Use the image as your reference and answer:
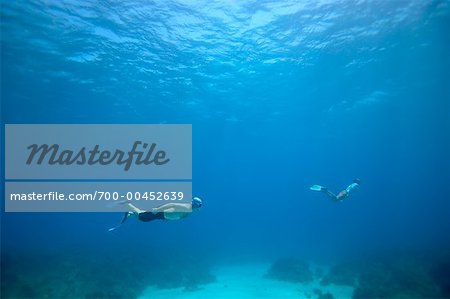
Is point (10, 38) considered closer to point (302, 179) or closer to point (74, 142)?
point (74, 142)

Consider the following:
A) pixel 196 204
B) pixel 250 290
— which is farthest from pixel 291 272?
pixel 196 204

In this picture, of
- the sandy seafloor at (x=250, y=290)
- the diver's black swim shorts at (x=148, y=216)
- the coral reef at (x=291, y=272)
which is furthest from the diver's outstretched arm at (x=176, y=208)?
the coral reef at (x=291, y=272)

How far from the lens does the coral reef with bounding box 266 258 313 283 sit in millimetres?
19203

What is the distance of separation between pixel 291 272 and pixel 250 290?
4.19 m

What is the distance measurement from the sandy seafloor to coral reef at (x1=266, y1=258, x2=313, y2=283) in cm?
55

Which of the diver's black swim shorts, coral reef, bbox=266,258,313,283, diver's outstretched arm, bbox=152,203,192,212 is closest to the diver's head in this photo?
diver's outstretched arm, bbox=152,203,192,212

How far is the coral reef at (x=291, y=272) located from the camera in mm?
19203

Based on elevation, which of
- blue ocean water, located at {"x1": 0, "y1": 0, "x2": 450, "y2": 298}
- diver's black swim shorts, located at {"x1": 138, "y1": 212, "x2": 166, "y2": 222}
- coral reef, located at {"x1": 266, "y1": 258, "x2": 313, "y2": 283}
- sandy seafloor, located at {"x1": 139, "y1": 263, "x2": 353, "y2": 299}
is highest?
blue ocean water, located at {"x1": 0, "y1": 0, "x2": 450, "y2": 298}

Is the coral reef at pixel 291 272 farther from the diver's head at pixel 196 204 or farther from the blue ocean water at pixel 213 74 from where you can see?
the diver's head at pixel 196 204

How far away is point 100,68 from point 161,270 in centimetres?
1531

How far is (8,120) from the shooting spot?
32.8m

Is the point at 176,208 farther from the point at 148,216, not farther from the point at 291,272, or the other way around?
the point at 291,272

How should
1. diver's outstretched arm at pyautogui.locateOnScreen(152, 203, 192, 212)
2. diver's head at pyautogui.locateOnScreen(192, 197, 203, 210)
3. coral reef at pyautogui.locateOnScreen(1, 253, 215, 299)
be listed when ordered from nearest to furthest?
diver's head at pyautogui.locateOnScreen(192, 197, 203, 210)
diver's outstretched arm at pyautogui.locateOnScreen(152, 203, 192, 212)
coral reef at pyautogui.locateOnScreen(1, 253, 215, 299)

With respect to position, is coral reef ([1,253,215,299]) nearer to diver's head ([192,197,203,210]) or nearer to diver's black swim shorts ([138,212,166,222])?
diver's black swim shorts ([138,212,166,222])
